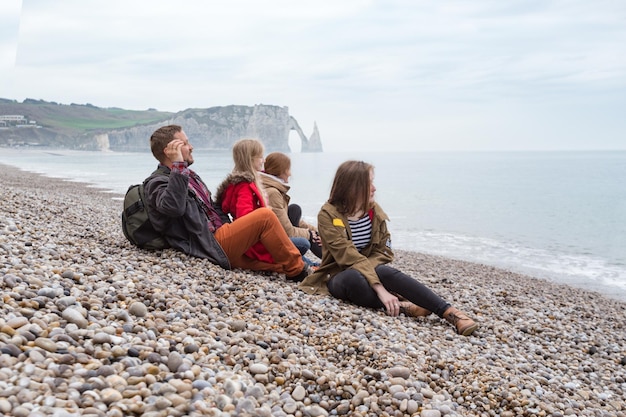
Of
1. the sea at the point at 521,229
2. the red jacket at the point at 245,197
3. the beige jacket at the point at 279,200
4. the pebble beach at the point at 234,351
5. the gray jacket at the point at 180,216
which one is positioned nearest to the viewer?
the pebble beach at the point at 234,351

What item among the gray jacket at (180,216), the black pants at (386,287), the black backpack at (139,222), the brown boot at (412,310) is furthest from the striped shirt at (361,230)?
the black backpack at (139,222)

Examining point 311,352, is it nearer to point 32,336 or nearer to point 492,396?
point 492,396

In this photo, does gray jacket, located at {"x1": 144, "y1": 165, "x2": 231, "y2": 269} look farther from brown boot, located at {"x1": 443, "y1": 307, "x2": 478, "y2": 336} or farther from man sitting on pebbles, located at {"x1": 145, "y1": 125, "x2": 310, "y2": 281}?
brown boot, located at {"x1": 443, "y1": 307, "x2": 478, "y2": 336}

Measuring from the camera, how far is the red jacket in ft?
21.6

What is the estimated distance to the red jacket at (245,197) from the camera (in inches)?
259

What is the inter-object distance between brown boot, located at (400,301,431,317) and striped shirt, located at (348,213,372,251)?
2.57 ft

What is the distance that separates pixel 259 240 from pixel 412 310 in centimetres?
192

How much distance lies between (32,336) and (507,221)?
29.1 m

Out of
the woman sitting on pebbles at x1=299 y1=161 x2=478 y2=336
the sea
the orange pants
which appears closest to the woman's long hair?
the woman sitting on pebbles at x1=299 y1=161 x2=478 y2=336

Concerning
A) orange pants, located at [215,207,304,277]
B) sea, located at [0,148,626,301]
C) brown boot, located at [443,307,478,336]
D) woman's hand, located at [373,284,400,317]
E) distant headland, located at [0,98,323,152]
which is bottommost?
sea, located at [0,148,626,301]

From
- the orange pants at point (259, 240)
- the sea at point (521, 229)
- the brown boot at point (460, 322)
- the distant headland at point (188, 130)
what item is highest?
the distant headland at point (188, 130)

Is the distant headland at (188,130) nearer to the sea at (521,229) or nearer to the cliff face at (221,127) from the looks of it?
the cliff face at (221,127)

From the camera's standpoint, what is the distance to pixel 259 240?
21.1 feet

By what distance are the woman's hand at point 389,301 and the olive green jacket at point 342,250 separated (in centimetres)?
14
